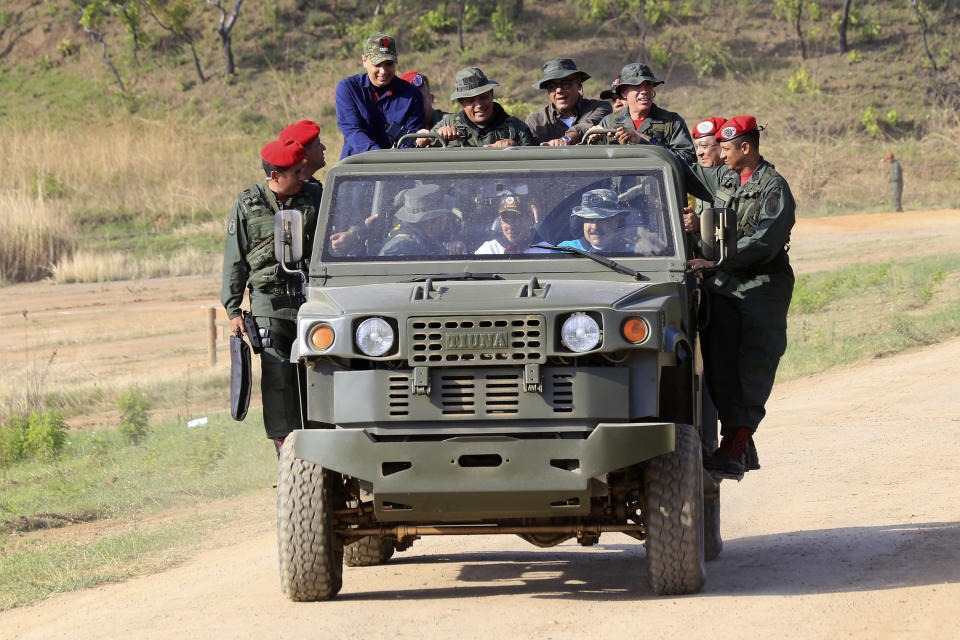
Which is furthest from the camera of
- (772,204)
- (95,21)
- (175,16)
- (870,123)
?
(95,21)

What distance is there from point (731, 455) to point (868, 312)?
1196 centimetres

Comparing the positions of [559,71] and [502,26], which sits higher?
[502,26]

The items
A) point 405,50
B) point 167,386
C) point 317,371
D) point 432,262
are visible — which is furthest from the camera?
point 405,50

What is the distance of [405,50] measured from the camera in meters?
56.0

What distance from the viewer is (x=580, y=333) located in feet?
18.9

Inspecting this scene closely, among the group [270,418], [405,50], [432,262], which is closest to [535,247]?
[432,262]

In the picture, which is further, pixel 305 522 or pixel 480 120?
pixel 480 120

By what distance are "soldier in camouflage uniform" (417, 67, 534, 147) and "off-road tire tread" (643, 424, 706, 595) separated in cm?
287

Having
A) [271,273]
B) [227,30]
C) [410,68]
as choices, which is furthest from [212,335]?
[227,30]

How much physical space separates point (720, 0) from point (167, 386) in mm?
46413

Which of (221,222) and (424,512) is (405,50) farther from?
(424,512)

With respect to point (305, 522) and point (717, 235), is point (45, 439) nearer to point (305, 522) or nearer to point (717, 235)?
point (305, 522)

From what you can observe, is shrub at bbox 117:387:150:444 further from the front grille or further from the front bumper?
the front grille

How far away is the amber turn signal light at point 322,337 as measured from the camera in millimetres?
5953
